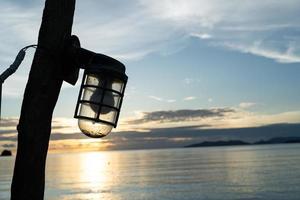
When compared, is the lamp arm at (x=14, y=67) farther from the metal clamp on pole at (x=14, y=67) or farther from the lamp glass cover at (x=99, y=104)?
the lamp glass cover at (x=99, y=104)

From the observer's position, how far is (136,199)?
164 feet

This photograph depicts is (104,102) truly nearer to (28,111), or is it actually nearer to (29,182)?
(28,111)

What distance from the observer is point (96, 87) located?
7.29ft

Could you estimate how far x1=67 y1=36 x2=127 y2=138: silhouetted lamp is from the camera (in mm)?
2219

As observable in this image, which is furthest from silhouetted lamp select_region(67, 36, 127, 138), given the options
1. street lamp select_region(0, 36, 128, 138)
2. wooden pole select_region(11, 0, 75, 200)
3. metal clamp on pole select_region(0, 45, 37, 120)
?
metal clamp on pole select_region(0, 45, 37, 120)

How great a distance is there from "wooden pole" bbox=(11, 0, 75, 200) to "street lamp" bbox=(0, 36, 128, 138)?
0.22ft

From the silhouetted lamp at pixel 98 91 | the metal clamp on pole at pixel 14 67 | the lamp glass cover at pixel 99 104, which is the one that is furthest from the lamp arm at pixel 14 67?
the lamp glass cover at pixel 99 104

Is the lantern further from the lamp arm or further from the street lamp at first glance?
the lamp arm

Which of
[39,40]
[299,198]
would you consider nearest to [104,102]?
[39,40]

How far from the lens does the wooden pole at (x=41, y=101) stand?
2047 millimetres

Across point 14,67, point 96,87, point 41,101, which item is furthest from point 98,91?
point 14,67

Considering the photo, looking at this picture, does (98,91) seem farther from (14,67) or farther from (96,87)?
(14,67)

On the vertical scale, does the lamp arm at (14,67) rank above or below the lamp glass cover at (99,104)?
above

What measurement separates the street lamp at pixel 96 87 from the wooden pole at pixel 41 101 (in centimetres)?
7
